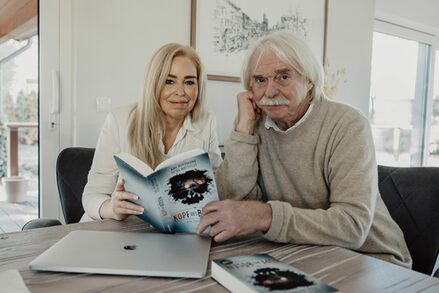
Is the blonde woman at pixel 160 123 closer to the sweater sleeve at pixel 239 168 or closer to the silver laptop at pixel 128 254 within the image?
the sweater sleeve at pixel 239 168

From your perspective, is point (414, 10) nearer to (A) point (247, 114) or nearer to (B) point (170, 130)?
(B) point (170, 130)

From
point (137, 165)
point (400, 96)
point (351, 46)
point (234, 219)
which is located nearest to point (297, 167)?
point (234, 219)

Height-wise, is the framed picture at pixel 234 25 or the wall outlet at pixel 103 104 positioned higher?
Answer: the framed picture at pixel 234 25

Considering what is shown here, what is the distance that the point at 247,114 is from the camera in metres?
1.30

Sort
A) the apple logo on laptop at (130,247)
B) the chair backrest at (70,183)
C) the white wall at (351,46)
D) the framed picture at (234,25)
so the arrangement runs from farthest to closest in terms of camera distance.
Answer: the white wall at (351,46)
the framed picture at (234,25)
the chair backrest at (70,183)
the apple logo on laptop at (130,247)

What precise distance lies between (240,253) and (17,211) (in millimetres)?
1878

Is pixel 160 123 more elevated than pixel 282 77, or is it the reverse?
pixel 282 77

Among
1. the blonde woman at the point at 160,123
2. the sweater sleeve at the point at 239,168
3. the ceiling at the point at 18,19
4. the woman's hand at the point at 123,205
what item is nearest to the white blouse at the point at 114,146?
the blonde woman at the point at 160,123

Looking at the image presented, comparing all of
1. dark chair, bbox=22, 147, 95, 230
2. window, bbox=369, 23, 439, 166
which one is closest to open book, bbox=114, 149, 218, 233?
dark chair, bbox=22, 147, 95, 230

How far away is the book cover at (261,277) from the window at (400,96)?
149 inches

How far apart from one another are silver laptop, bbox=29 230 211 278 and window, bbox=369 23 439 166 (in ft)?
12.2

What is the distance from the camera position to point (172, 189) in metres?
0.97

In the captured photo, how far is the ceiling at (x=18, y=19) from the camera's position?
7.05ft

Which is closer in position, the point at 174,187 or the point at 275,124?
the point at 174,187
